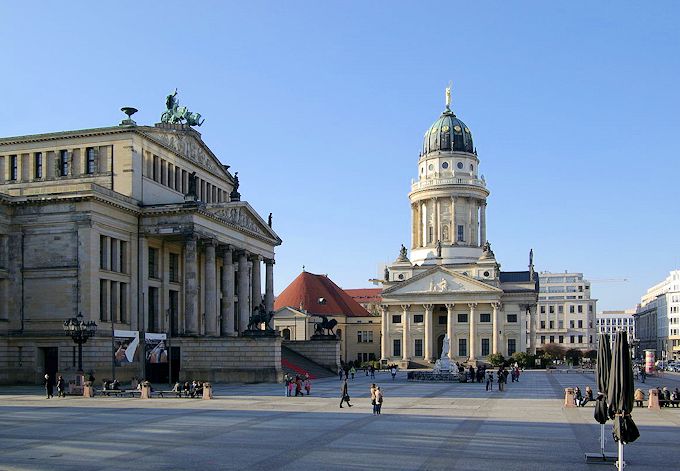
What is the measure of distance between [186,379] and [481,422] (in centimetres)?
3775

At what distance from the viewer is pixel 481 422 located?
119 feet

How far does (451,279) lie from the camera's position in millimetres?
136250

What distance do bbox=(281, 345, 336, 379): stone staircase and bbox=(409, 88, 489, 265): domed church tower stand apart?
59.6 m

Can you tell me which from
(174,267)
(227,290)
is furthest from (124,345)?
(227,290)

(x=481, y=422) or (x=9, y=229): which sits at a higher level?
(x=9, y=229)

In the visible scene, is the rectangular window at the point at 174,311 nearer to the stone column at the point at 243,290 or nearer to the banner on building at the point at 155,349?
the stone column at the point at 243,290

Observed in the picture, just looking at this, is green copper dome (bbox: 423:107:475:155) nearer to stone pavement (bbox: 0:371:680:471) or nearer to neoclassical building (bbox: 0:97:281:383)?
neoclassical building (bbox: 0:97:281:383)

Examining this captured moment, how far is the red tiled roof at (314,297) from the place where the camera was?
482 ft

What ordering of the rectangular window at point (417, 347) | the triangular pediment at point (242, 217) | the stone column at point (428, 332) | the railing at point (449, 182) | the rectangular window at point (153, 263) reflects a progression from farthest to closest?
the railing at point (449, 182) → the rectangular window at point (417, 347) → the stone column at point (428, 332) → the triangular pediment at point (242, 217) → the rectangular window at point (153, 263)

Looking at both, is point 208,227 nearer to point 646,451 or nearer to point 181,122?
point 181,122

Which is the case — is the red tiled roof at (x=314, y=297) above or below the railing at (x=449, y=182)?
below

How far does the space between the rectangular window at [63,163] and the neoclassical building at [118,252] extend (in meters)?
0.12

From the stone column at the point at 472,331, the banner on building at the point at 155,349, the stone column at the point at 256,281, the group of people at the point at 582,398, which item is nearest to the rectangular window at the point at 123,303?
the banner on building at the point at 155,349

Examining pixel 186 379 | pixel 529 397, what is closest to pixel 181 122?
pixel 186 379
